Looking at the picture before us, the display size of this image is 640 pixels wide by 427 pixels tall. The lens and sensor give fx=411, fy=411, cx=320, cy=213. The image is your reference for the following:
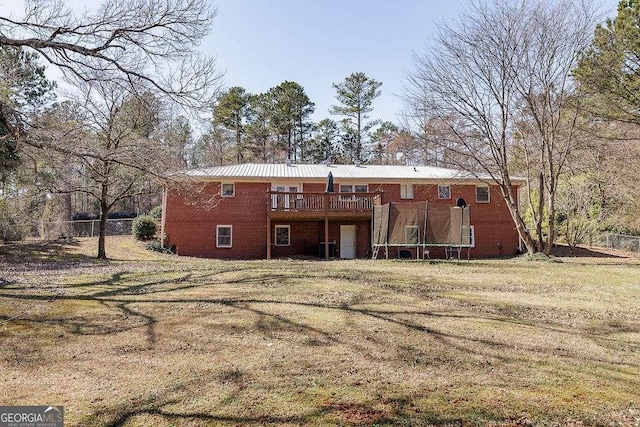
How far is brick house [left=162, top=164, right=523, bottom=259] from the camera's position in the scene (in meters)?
20.4

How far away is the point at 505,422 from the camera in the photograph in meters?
3.03

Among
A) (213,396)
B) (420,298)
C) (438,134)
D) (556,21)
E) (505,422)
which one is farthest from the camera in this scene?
(438,134)

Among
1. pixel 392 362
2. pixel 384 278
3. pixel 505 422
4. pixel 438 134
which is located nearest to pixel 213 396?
pixel 392 362

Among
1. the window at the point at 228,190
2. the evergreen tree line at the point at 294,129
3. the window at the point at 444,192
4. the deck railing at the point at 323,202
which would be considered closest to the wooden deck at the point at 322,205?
the deck railing at the point at 323,202

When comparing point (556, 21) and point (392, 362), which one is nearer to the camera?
point (392, 362)

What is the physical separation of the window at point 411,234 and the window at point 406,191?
6079 millimetres

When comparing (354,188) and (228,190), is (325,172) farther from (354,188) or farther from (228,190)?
(228,190)

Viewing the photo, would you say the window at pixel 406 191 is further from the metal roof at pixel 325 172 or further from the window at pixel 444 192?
the window at pixel 444 192

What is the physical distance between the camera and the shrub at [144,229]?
22781mm

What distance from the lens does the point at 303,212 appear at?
65.8ft

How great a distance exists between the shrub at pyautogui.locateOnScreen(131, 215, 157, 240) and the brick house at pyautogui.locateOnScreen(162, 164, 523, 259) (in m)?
1.96

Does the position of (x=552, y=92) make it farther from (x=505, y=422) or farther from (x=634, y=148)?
(x=505, y=422)

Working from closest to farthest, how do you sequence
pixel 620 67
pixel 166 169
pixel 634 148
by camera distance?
pixel 166 169 → pixel 620 67 → pixel 634 148

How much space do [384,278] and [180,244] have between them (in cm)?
1440
